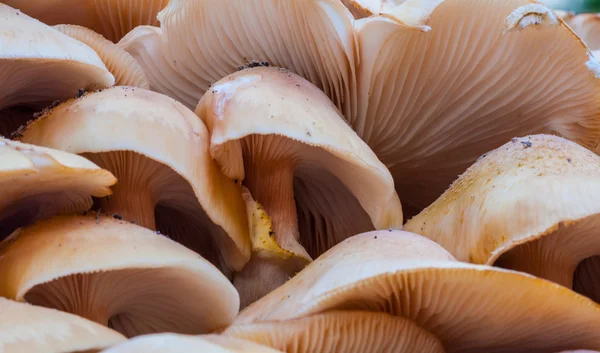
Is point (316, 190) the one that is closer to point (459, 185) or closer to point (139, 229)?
point (459, 185)

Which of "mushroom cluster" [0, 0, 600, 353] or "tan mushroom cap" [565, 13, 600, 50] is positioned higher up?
"tan mushroom cap" [565, 13, 600, 50]

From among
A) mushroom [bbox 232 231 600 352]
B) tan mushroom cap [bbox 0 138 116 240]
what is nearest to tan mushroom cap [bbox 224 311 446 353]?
mushroom [bbox 232 231 600 352]

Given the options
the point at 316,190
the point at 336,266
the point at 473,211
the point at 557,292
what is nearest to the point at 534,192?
the point at 473,211

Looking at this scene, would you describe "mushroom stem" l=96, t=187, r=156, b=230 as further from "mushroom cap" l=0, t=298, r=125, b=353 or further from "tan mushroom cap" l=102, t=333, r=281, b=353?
"tan mushroom cap" l=102, t=333, r=281, b=353

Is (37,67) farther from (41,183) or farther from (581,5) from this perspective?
(581,5)

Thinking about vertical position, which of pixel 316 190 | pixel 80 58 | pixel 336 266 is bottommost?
pixel 316 190

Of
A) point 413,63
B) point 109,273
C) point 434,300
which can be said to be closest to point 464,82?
point 413,63

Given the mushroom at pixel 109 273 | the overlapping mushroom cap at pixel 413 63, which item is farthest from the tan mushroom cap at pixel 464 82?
the mushroom at pixel 109 273
